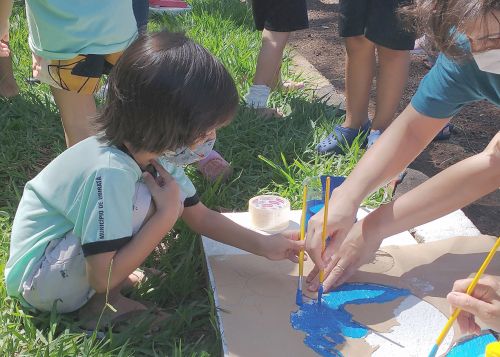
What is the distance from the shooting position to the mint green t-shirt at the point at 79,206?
162 cm

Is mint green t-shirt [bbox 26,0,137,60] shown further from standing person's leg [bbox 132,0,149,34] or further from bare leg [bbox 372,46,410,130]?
bare leg [bbox 372,46,410,130]

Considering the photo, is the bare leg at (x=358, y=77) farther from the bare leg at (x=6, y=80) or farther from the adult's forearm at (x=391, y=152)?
the bare leg at (x=6, y=80)

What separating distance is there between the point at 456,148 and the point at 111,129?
1.79 metres

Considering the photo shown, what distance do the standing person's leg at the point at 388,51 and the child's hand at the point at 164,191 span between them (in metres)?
1.14

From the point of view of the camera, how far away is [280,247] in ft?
6.15

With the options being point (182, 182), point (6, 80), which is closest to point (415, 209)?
point (182, 182)

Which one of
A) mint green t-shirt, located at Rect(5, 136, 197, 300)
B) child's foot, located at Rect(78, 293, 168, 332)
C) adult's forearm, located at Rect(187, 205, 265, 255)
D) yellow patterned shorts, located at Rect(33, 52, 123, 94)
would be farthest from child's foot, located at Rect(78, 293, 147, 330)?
yellow patterned shorts, located at Rect(33, 52, 123, 94)

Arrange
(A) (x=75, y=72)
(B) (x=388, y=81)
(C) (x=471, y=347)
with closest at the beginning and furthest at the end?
(C) (x=471, y=347) < (A) (x=75, y=72) < (B) (x=388, y=81)

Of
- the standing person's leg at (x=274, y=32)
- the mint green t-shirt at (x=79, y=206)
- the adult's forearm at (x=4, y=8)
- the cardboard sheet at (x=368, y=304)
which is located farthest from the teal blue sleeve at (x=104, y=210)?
the standing person's leg at (x=274, y=32)

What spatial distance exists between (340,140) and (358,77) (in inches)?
10.4

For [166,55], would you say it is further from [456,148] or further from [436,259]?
[456,148]

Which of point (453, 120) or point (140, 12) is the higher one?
point (140, 12)

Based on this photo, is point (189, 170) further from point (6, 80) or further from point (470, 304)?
point (470, 304)

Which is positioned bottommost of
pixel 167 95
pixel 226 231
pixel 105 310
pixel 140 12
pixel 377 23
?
pixel 105 310
